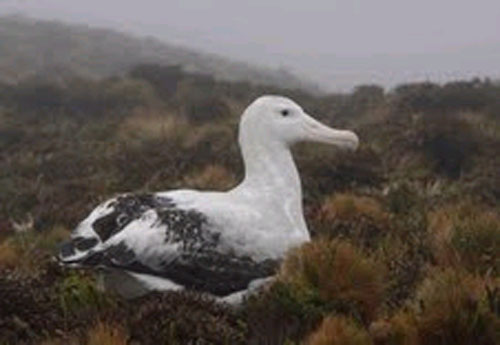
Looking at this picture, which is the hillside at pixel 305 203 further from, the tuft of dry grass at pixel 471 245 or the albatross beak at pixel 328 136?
the albatross beak at pixel 328 136

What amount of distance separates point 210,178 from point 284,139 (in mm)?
4723

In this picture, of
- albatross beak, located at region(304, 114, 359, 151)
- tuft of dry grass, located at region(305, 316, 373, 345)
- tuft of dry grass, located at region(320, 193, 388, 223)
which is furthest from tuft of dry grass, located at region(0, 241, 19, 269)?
tuft of dry grass, located at region(305, 316, 373, 345)

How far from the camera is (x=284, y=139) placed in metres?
6.36

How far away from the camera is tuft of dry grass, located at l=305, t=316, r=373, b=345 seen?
3916 mm

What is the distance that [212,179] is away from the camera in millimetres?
11023

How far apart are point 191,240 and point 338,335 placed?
158 cm

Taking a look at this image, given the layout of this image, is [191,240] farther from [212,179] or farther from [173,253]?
[212,179]

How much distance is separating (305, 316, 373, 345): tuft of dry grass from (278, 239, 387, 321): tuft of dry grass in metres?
0.65

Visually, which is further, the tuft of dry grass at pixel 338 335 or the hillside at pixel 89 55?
the hillside at pixel 89 55

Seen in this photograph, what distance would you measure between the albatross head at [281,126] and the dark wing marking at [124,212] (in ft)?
2.75

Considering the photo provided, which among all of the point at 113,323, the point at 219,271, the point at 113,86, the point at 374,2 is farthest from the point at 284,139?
the point at 374,2

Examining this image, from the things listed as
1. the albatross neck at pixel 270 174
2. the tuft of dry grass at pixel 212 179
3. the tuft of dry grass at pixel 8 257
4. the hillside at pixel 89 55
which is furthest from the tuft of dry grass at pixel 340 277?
the hillside at pixel 89 55

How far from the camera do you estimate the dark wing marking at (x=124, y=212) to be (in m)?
5.58

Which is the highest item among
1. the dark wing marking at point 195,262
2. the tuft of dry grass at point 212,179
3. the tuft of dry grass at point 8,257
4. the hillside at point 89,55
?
the dark wing marking at point 195,262
